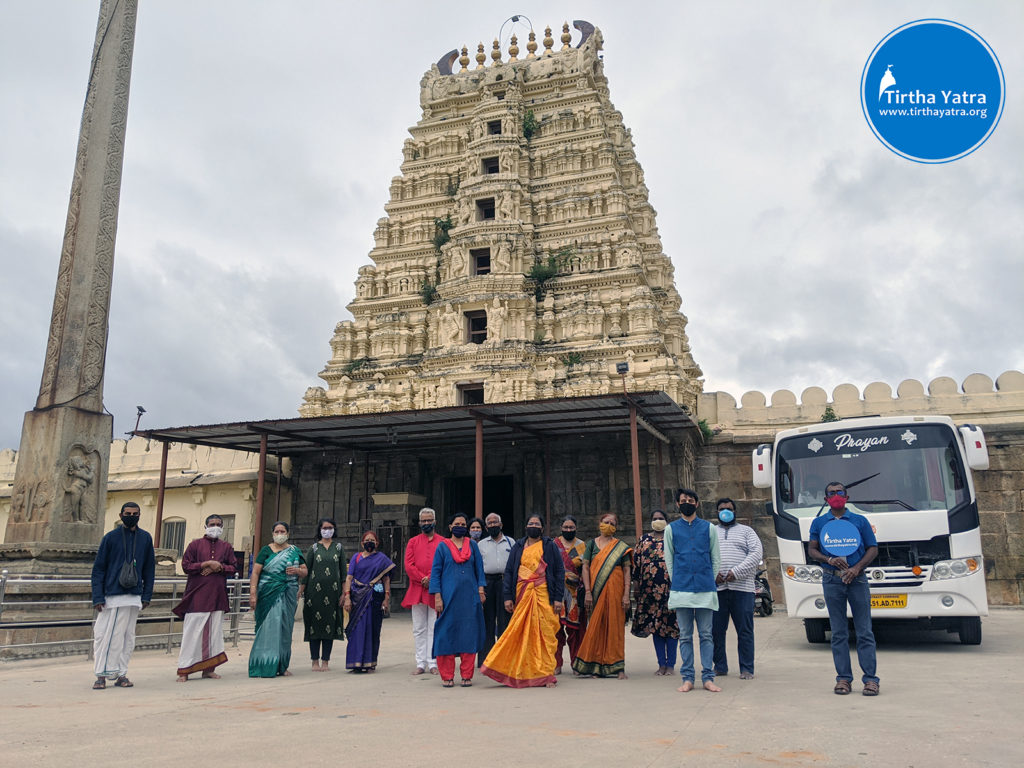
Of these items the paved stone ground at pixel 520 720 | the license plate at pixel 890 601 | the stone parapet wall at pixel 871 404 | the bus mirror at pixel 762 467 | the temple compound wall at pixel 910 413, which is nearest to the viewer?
the paved stone ground at pixel 520 720

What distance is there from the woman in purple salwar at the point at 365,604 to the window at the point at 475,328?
12680mm

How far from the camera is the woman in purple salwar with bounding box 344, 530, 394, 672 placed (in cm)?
738

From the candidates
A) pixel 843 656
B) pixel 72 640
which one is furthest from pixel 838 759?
pixel 72 640

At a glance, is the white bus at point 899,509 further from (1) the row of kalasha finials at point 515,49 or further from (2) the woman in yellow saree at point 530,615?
(1) the row of kalasha finials at point 515,49

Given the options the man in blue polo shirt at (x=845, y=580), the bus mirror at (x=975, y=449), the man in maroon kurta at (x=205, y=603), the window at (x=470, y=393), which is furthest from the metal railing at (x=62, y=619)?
the window at (x=470, y=393)

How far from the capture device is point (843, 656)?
218 inches

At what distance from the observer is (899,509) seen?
28.0ft

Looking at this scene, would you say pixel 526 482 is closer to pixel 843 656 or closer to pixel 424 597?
pixel 424 597

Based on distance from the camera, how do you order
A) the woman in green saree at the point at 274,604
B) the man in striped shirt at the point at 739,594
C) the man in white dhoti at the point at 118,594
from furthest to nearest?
the woman in green saree at the point at 274,604
the man in striped shirt at the point at 739,594
the man in white dhoti at the point at 118,594

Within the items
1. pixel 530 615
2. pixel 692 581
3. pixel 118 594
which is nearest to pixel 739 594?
pixel 692 581

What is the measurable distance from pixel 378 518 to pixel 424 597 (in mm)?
11281

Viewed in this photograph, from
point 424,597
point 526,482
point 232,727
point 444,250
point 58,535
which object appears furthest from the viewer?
point 444,250

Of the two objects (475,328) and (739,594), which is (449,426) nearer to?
(475,328)

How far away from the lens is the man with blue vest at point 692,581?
591 cm
